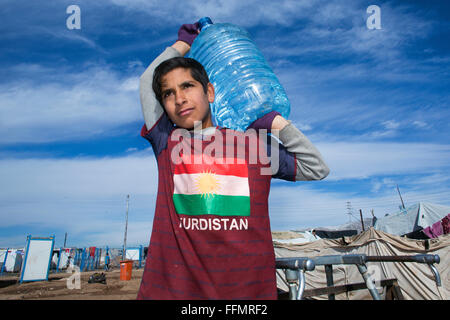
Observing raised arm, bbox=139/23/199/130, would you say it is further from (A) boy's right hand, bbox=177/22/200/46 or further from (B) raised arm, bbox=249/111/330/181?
(B) raised arm, bbox=249/111/330/181

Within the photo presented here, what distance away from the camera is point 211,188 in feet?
4.20

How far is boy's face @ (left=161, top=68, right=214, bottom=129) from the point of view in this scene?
58.4 inches

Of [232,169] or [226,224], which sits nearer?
[226,224]

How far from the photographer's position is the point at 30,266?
48.5 feet

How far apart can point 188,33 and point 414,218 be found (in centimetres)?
1577

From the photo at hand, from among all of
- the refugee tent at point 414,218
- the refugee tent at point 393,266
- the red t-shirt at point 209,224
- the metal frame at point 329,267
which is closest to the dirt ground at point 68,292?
the refugee tent at point 393,266

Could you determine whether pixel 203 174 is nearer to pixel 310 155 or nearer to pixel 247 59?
pixel 310 155

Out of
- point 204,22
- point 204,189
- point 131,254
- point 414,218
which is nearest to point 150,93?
point 204,189

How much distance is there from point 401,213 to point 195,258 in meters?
17.0

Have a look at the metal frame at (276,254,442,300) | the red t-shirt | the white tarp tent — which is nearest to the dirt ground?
the metal frame at (276,254,442,300)

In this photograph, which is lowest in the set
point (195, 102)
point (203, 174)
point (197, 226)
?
point (197, 226)

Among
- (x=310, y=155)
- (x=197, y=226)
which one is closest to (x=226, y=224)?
(x=197, y=226)
